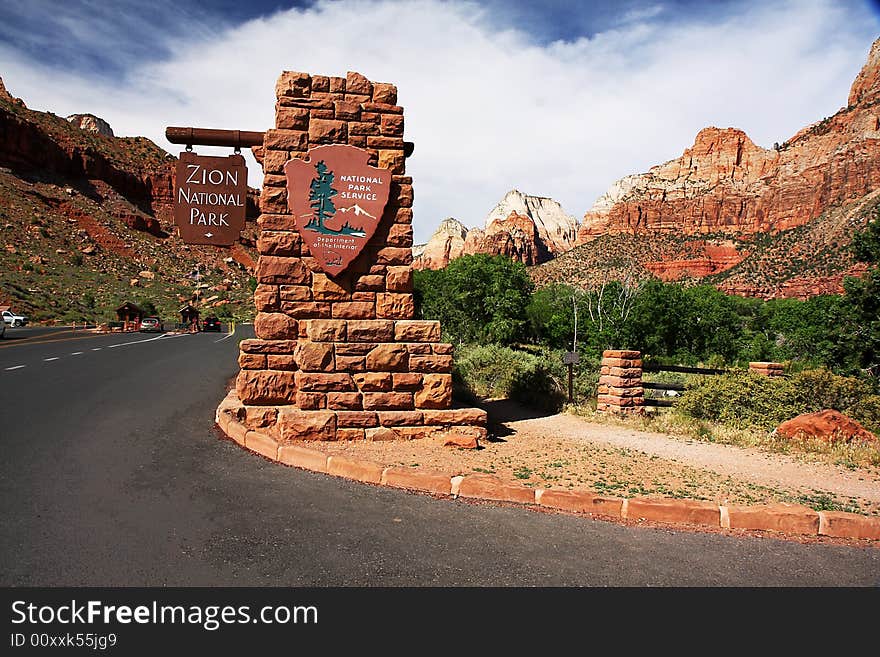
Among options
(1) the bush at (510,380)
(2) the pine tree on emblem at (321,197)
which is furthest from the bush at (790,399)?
(2) the pine tree on emblem at (321,197)

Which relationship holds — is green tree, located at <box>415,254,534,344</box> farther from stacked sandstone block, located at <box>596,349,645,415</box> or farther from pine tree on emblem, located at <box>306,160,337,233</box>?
pine tree on emblem, located at <box>306,160,337,233</box>

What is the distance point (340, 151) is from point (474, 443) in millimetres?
4378

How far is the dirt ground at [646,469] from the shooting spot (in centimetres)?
569

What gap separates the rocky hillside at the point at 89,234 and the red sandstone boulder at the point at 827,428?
38993 millimetres

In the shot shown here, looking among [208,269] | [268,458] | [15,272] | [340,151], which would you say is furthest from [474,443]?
[208,269]

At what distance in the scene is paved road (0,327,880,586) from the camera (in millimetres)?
3686

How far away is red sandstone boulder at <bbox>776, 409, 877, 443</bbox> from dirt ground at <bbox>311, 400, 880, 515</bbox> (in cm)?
108

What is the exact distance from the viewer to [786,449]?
8.73 meters

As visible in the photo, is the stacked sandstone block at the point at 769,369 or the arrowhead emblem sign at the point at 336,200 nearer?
the arrowhead emblem sign at the point at 336,200

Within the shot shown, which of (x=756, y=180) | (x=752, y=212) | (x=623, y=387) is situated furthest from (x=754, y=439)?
(x=756, y=180)

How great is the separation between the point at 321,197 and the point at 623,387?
910cm

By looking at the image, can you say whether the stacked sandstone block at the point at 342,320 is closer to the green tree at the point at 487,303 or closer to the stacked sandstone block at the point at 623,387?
the stacked sandstone block at the point at 623,387

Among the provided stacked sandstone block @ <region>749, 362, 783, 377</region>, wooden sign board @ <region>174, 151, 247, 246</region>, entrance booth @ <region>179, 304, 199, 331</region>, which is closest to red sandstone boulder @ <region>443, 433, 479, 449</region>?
wooden sign board @ <region>174, 151, 247, 246</region>
